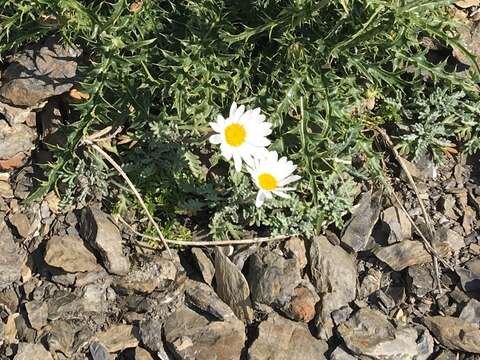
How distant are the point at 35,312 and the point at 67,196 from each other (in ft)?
2.18

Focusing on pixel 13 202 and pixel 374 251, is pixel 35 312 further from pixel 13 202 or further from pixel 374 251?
pixel 374 251

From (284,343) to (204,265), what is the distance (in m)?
0.62

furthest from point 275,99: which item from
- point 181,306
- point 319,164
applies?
point 181,306

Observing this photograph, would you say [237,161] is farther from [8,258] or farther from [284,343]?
[8,258]

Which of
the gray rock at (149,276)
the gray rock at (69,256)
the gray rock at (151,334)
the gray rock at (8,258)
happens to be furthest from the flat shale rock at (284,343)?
the gray rock at (8,258)

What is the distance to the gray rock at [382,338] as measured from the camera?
3697 millimetres

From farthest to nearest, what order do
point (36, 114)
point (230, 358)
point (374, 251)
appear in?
point (36, 114) → point (374, 251) → point (230, 358)

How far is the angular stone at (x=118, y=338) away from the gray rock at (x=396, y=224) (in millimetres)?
1517

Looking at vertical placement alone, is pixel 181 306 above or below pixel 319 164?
below

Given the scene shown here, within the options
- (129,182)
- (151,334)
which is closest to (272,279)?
(151,334)

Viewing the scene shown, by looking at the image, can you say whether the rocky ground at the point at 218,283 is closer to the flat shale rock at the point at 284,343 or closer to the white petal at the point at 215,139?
the flat shale rock at the point at 284,343

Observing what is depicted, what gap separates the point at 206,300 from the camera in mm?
3900

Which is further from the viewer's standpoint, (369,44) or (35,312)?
(369,44)

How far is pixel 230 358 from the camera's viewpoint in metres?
3.75
